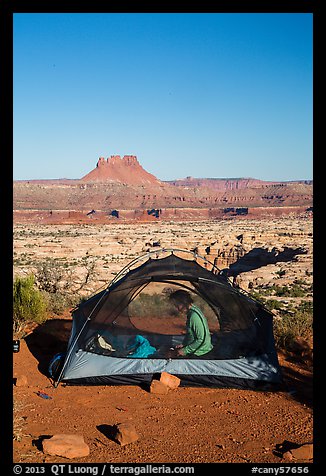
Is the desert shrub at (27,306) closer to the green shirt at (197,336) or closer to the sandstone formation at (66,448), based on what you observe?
the green shirt at (197,336)

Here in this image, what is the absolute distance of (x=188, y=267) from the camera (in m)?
8.17

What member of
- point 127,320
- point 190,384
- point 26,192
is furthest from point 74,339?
point 26,192

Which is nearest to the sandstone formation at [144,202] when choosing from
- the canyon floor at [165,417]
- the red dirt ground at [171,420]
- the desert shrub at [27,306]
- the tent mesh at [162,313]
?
the desert shrub at [27,306]

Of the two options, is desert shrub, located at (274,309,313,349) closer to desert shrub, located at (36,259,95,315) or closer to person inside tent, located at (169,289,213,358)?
person inside tent, located at (169,289,213,358)

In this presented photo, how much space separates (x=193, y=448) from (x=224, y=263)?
35.3 m

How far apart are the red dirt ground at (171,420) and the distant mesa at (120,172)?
15449 centimetres

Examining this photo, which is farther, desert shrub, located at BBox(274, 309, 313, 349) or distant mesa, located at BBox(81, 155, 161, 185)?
distant mesa, located at BBox(81, 155, 161, 185)

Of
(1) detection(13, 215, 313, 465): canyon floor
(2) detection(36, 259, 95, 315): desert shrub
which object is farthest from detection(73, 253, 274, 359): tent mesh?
(2) detection(36, 259, 95, 315): desert shrub

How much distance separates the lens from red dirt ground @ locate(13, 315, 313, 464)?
5.03 meters

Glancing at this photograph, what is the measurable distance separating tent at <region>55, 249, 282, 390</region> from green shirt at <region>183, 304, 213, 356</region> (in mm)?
141

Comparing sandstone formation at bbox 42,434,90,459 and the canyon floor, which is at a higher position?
sandstone formation at bbox 42,434,90,459

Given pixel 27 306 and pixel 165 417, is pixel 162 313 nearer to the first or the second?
pixel 165 417

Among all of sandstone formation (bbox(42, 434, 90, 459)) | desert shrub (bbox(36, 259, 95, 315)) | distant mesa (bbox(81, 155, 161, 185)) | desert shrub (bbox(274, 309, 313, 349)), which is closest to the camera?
sandstone formation (bbox(42, 434, 90, 459))
